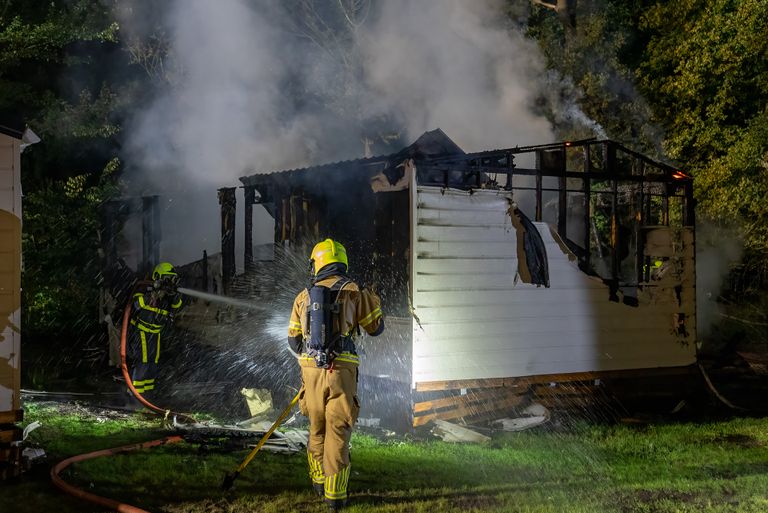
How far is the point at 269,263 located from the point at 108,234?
196 inches

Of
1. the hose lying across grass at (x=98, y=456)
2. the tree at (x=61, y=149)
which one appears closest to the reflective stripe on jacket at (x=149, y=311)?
the hose lying across grass at (x=98, y=456)

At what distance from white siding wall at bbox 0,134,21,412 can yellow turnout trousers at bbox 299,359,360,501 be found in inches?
105

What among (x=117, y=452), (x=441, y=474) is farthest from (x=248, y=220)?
(x=441, y=474)

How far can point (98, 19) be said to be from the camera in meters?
18.2

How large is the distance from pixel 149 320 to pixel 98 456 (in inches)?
108

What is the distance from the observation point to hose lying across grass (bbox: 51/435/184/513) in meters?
5.21

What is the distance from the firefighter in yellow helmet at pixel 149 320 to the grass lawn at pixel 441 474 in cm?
60

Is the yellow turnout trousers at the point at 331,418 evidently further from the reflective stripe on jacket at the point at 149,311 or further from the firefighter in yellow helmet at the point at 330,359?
the reflective stripe on jacket at the point at 149,311

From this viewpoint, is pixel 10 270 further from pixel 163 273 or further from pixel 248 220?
pixel 248 220

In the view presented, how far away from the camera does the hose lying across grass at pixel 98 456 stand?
5.21 metres

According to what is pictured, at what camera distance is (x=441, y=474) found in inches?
267

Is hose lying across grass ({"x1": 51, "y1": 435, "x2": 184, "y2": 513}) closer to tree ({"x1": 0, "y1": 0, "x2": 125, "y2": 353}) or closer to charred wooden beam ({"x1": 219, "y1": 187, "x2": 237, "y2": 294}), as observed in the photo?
charred wooden beam ({"x1": 219, "y1": 187, "x2": 237, "y2": 294})

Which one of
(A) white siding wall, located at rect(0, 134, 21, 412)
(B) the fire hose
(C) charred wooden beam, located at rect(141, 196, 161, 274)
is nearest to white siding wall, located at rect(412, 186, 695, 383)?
(B) the fire hose

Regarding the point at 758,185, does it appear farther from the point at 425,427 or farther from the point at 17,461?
the point at 17,461
